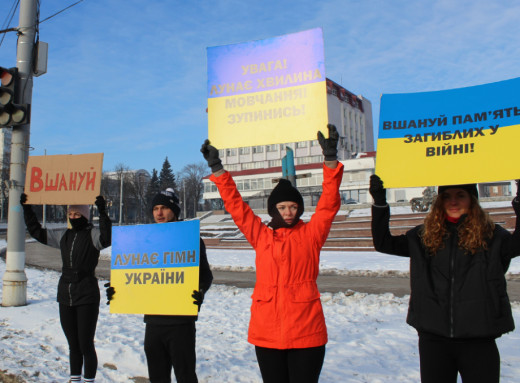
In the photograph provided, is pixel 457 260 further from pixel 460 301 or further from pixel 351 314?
pixel 351 314

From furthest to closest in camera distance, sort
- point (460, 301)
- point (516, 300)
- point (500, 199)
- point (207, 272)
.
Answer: point (500, 199) → point (516, 300) → point (207, 272) → point (460, 301)

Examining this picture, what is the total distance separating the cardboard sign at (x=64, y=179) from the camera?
423 cm

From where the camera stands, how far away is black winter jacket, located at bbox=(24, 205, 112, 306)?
12.9ft

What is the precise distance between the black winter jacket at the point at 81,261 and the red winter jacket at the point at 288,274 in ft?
Answer: 4.96

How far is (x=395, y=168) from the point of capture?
9.38 ft

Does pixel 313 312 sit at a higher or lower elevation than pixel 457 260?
lower

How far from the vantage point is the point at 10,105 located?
7.14 meters

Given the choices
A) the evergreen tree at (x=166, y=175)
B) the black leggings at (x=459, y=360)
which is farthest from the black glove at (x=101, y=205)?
the evergreen tree at (x=166, y=175)

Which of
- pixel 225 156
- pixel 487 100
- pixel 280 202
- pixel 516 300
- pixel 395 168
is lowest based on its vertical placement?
pixel 516 300

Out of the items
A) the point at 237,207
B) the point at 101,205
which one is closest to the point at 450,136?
the point at 237,207

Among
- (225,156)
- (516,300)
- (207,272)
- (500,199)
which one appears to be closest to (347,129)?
(225,156)

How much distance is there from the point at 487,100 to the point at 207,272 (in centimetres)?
250

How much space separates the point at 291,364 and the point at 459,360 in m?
1.01

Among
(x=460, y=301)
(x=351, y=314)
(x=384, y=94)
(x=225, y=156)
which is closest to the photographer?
(x=460, y=301)
